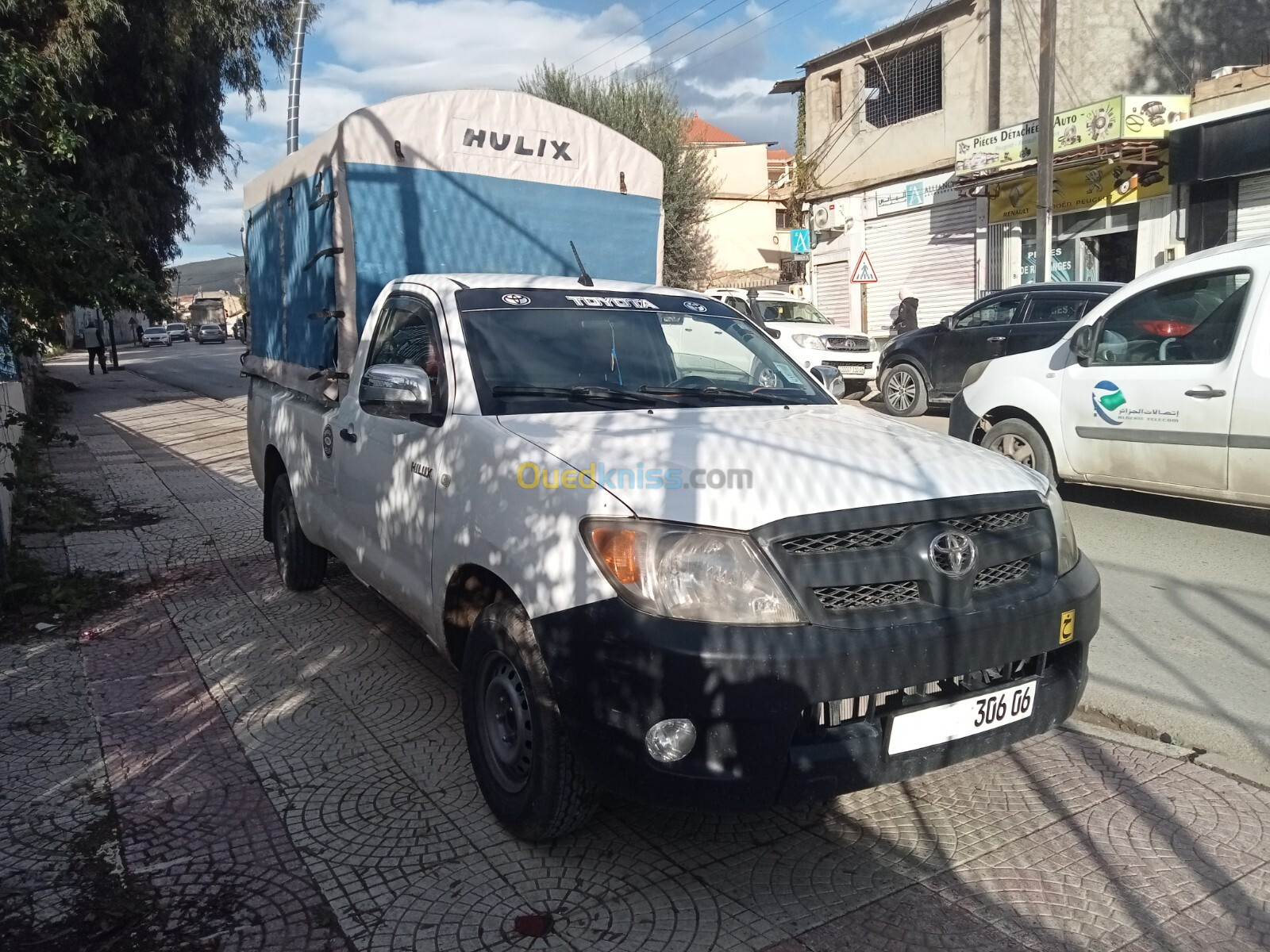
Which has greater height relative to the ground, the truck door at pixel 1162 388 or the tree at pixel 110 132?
the tree at pixel 110 132

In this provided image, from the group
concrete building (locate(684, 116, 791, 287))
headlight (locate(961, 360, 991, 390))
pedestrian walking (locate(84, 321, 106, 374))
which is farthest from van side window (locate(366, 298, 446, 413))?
concrete building (locate(684, 116, 791, 287))

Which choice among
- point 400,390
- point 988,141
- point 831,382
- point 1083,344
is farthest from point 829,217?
point 400,390

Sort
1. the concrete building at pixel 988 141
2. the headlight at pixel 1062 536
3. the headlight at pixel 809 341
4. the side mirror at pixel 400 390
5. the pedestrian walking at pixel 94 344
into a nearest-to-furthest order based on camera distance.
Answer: the headlight at pixel 1062 536 → the side mirror at pixel 400 390 → the headlight at pixel 809 341 → the concrete building at pixel 988 141 → the pedestrian walking at pixel 94 344

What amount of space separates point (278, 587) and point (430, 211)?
8.45 ft

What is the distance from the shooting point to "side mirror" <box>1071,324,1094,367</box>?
24.3 ft

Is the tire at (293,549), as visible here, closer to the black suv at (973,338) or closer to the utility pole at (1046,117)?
the black suv at (973,338)

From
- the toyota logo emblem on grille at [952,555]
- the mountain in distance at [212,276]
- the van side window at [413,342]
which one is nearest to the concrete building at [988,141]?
the van side window at [413,342]

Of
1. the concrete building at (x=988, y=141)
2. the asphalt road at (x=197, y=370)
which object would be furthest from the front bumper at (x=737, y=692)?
the concrete building at (x=988, y=141)

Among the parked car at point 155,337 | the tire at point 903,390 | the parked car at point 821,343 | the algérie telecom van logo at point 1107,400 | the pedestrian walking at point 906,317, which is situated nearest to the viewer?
the algérie telecom van logo at point 1107,400

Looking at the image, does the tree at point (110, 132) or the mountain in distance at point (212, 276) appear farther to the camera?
the mountain in distance at point (212, 276)

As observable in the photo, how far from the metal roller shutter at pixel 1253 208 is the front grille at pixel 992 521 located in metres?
16.0

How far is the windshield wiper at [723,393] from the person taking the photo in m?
3.98

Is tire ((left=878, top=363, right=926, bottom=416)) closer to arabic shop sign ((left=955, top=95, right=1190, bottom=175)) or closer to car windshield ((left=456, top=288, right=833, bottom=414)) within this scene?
arabic shop sign ((left=955, top=95, right=1190, bottom=175))

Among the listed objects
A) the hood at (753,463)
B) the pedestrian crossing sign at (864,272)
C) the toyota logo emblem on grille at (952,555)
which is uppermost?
the pedestrian crossing sign at (864,272)
